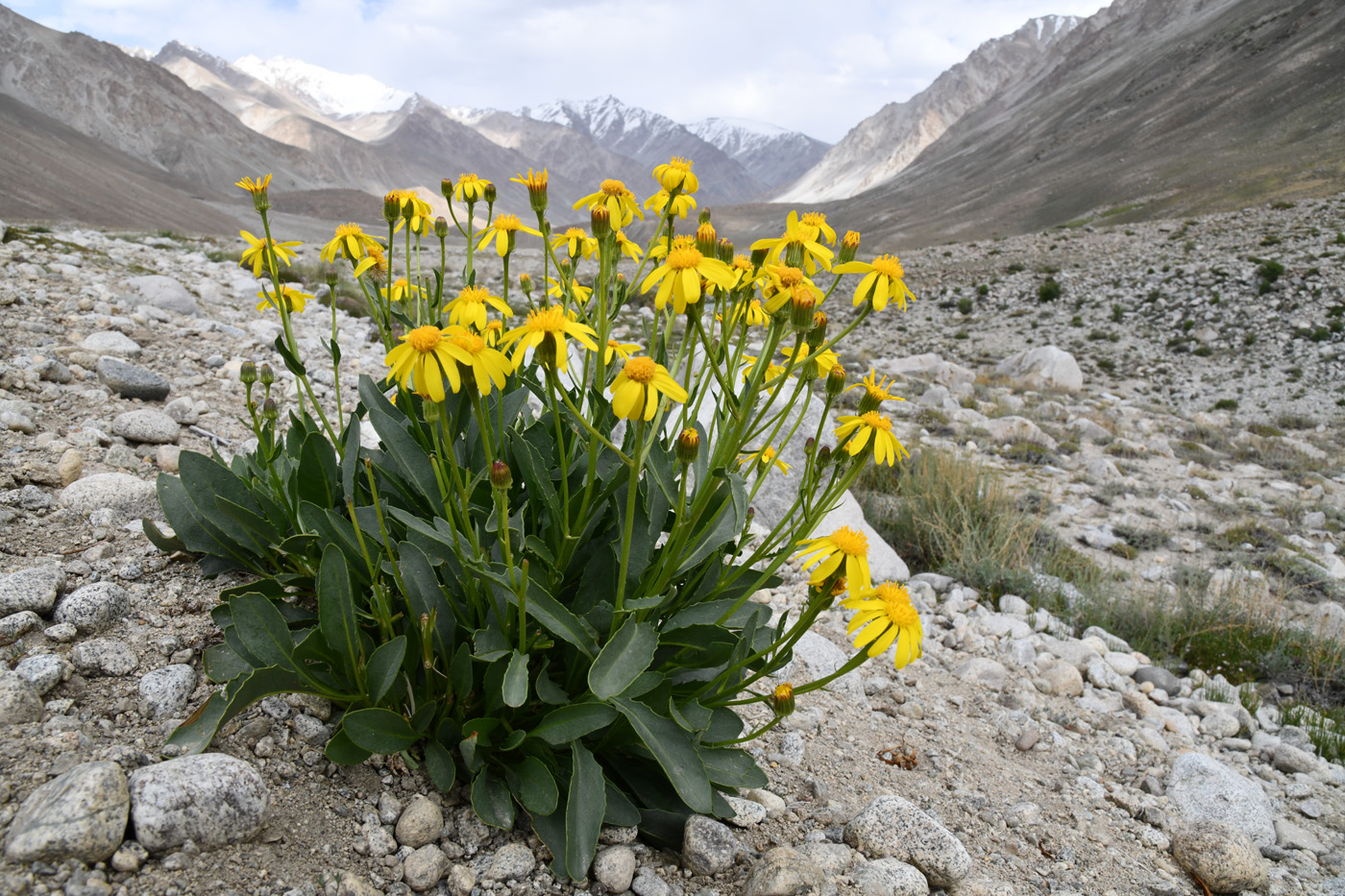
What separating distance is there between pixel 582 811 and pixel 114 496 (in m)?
2.39

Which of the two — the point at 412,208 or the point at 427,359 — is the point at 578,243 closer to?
the point at 412,208

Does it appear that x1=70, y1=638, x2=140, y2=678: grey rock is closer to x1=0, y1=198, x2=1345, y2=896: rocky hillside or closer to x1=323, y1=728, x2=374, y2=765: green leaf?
x1=0, y1=198, x2=1345, y2=896: rocky hillside

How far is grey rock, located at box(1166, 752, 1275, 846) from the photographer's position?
8.81 feet

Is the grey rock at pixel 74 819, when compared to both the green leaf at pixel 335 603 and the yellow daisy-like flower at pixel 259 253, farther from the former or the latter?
the yellow daisy-like flower at pixel 259 253

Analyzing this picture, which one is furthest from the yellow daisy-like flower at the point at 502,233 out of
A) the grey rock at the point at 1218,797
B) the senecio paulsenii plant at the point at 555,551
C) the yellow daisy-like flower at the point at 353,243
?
the grey rock at the point at 1218,797

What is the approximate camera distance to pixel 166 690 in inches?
76.7

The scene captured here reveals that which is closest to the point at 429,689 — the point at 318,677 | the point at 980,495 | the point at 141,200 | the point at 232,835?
the point at 318,677

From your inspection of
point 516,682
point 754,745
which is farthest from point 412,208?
point 754,745

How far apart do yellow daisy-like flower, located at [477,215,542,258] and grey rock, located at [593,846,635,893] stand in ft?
5.52

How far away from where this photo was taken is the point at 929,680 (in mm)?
3529

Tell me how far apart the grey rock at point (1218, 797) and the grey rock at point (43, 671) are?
12.1 feet

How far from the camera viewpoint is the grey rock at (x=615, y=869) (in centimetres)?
184

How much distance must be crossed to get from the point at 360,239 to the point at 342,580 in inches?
46.6

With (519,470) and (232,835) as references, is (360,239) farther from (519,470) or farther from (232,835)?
(232,835)
